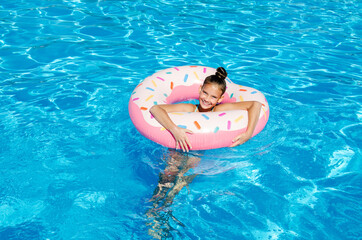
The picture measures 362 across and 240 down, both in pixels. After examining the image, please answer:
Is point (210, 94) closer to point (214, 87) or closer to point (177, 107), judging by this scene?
point (214, 87)

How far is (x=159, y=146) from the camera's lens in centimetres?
445

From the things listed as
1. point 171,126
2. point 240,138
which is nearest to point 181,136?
point 171,126

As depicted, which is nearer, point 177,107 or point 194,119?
point 194,119

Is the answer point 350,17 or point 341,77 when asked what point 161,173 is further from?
point 350,17

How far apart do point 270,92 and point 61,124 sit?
9.14 feet

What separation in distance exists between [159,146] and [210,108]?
2.25 feet

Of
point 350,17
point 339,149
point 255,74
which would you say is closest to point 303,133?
point 339,149

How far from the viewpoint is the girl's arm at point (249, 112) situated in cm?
390

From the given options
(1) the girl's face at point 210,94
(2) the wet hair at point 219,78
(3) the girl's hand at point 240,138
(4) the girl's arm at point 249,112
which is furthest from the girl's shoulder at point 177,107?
(3) the girl's hand at point 240,138

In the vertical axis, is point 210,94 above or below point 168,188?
above

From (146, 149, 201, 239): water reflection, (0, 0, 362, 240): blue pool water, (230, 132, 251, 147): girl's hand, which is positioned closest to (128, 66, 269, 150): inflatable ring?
(230, 132, 251, 147): girl's hand

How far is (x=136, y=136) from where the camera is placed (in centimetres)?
461

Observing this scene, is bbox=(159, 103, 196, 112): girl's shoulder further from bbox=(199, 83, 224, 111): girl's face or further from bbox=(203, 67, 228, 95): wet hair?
bbox=(203, 67, 228, 95): wet hair

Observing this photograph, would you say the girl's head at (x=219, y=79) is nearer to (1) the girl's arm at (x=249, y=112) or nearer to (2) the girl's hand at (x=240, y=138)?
(1) the girl's arm at (x=249, y=112)
